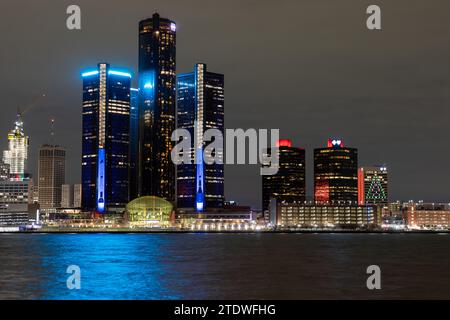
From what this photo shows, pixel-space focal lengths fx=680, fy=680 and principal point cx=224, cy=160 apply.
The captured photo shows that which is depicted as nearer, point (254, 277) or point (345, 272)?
point (254, 277)

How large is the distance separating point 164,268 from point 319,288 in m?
27.4

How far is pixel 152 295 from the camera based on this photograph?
2415 inches

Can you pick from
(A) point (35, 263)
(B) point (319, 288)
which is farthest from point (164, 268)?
(B) point (319, 288)

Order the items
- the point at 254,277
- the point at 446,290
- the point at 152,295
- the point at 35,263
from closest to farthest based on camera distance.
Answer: the point at 152,295 < the point at 446,290 < the point at 254,277 < the point at 35,263

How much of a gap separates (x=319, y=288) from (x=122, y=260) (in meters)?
44.5
